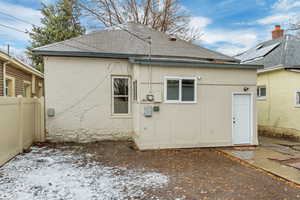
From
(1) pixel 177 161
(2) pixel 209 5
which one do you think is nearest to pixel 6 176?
(1) pixel 177 161

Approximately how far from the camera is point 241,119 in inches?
300

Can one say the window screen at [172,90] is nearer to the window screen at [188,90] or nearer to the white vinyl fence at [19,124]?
the window screen at [188,90]

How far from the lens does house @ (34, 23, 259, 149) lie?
7.02 metres

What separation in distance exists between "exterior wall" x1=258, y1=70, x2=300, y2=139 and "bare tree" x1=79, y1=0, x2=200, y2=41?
33.1 feet

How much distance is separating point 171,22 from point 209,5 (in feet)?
14.5

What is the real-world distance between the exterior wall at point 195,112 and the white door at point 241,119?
7.5 inches

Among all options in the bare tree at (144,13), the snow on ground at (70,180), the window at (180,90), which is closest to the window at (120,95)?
the window at (180,90)

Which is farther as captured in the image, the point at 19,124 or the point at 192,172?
the point at 19,124

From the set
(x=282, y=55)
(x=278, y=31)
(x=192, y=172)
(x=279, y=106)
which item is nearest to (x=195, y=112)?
(x=192, y=172)

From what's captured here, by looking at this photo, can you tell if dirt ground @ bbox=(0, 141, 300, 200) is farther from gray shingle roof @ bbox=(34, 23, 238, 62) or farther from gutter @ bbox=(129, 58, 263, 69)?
gray shingle roof @ bbox=(34, 23, 238, 62)

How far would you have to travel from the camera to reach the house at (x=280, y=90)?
9055 mm

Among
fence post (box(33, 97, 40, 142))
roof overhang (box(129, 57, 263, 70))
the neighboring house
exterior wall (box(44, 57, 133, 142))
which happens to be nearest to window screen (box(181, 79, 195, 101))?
roof overhang (box(129, 57, 263, 70))

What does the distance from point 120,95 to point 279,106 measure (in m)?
8.20

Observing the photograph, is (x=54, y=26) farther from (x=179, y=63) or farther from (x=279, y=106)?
(x=279, y=106)
